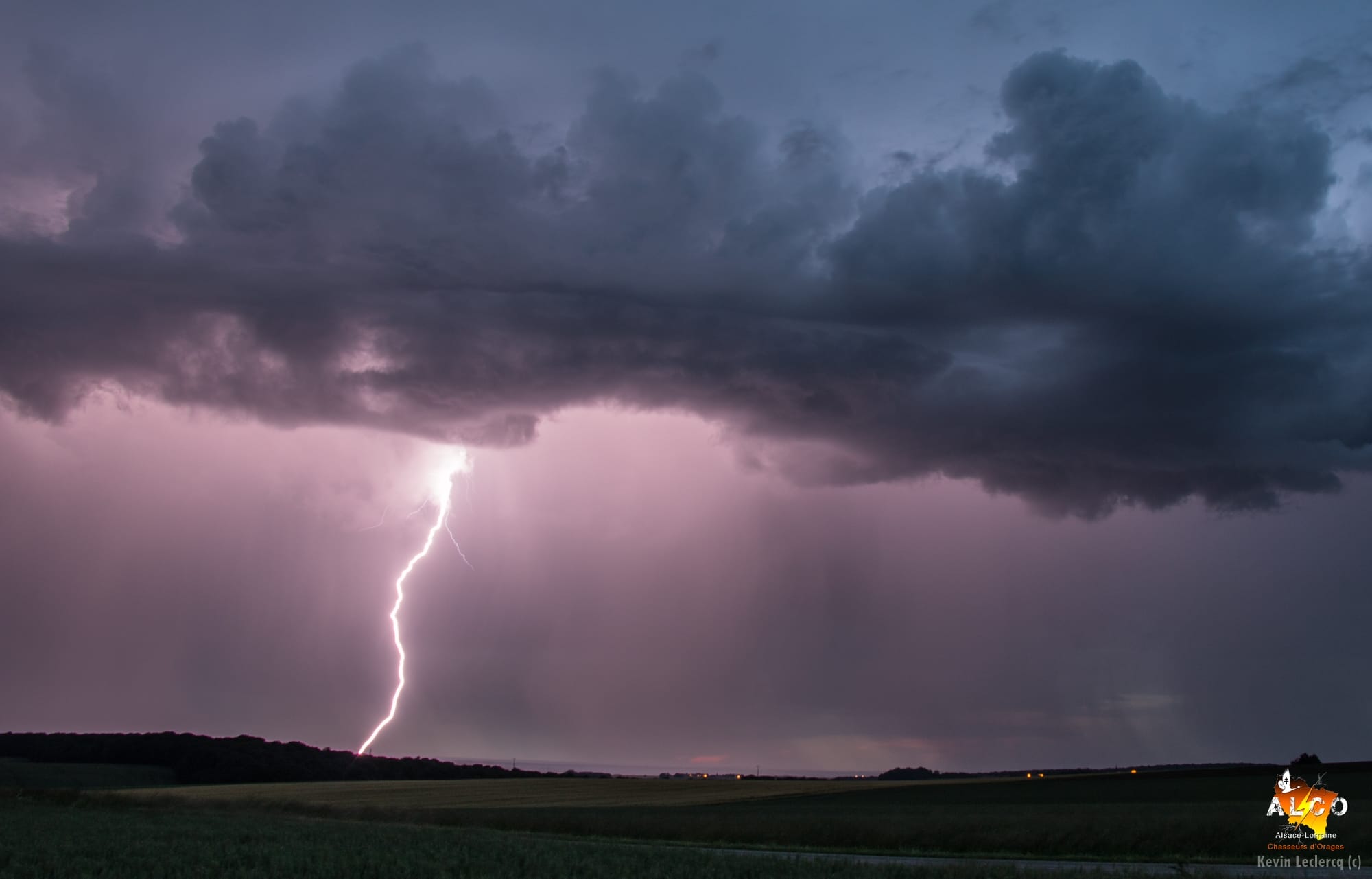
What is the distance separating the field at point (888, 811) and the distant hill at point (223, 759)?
39482 mm

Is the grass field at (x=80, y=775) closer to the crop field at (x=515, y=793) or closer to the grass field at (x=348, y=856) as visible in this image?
the crop field at (x=515, y=793)

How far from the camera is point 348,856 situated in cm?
2491

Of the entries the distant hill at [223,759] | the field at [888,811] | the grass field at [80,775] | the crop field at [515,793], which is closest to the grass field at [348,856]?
the field at [888,811]

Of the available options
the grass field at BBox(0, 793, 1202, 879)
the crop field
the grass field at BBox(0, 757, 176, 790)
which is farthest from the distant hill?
the grass field at BBox(0, 793, 1202, 879)

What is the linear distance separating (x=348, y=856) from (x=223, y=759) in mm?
123703

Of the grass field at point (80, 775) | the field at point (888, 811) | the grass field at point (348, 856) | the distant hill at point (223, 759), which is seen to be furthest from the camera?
the distant hill at point (223, 759)

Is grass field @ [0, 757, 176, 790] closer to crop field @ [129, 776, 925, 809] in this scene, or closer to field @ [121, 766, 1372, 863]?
crop field @ [129, 776, 925, 809]

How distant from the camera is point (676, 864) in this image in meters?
23.7

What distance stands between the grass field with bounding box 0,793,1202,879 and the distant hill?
95.4 m

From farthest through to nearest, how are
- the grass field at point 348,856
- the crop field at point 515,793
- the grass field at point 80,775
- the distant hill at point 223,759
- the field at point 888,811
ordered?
1. the distant hill at point 223,759
2. the grass field at point 80,775
3. the crop field at point 515,793
4. the field at point 888,811
5. the grass field at point 348,856

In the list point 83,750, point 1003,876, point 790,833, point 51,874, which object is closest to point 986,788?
point 790,833

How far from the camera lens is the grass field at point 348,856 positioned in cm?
2194

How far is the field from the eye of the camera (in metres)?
32.7

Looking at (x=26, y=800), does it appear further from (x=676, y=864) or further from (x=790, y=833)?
(x=676, y=864)
